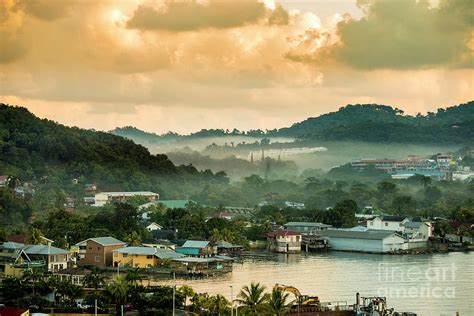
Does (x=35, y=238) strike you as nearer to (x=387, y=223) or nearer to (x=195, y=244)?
(x=195, y=244)

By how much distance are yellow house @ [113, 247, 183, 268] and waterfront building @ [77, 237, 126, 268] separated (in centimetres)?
24

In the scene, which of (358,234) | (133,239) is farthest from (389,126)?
(133,239)

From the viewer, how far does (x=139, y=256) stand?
21828 mm

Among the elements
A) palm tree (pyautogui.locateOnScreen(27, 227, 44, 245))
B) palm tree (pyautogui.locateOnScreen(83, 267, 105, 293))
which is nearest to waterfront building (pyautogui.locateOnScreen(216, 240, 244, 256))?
palm tree (pyautogui.locateOnScreen(27, 227, 44, 245))

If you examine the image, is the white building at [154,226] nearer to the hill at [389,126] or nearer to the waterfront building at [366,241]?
the waterfront building at [366,241]

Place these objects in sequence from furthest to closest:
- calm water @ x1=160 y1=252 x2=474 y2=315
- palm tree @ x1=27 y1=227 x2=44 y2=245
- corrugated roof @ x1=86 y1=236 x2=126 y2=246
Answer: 1. palm tree @ x1=27 y1=227 x2=44 y2=245
2. corrugated roof @ x1=86 y1=236 x2=126 y2=246
3. calm water @ x1=160 y1=252 x2=474 y2=315

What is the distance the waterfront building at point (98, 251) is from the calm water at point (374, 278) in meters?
2.96

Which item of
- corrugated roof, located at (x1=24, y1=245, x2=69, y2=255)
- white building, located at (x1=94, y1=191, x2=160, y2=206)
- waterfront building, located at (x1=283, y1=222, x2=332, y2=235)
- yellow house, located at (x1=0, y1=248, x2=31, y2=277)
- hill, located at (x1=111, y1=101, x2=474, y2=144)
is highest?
hill, located at (x1=111, y1=101, x2=474, y2=144)

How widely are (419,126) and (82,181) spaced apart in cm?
5823

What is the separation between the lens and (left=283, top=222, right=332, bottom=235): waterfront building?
94.6ft

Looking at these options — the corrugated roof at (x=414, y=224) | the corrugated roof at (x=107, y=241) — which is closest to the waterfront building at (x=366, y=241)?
the corrugated roof at (x=414, y=224)

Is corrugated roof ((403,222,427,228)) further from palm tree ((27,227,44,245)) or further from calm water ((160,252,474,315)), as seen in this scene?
palm tree ((27,227,44,245))

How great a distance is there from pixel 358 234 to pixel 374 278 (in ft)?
23.6

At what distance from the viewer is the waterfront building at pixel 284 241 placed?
2680 cm
